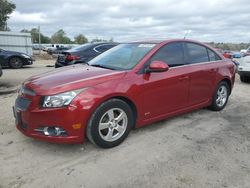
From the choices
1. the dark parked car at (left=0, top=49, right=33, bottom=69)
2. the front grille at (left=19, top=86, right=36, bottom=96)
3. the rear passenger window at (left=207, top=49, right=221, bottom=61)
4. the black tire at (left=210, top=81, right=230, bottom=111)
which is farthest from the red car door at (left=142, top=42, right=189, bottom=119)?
the dark parked car at (left=0, top=49, right=33, bottom=69)

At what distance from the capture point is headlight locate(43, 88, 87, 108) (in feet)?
12.1

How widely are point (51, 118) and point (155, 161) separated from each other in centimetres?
146

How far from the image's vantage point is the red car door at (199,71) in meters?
5.21

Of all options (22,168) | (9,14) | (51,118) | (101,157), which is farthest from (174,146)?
(9,14)

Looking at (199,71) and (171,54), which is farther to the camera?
(199,71)

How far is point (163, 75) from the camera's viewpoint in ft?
15.2

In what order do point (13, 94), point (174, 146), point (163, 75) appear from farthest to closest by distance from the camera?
point (13, 94) → point (163, 75) → point (174, 146)

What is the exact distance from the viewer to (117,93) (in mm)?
4008

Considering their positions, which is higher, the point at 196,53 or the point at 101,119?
the point at 196,53

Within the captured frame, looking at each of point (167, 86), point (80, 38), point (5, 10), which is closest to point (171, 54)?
point (167, 86)

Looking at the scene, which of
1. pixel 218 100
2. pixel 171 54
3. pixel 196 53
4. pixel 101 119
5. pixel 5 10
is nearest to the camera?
pixel 101 119

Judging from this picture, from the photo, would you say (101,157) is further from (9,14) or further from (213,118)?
(9,14)

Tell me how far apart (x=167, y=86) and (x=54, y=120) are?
1942 mm

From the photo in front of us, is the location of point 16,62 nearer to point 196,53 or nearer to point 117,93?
point 196,53
